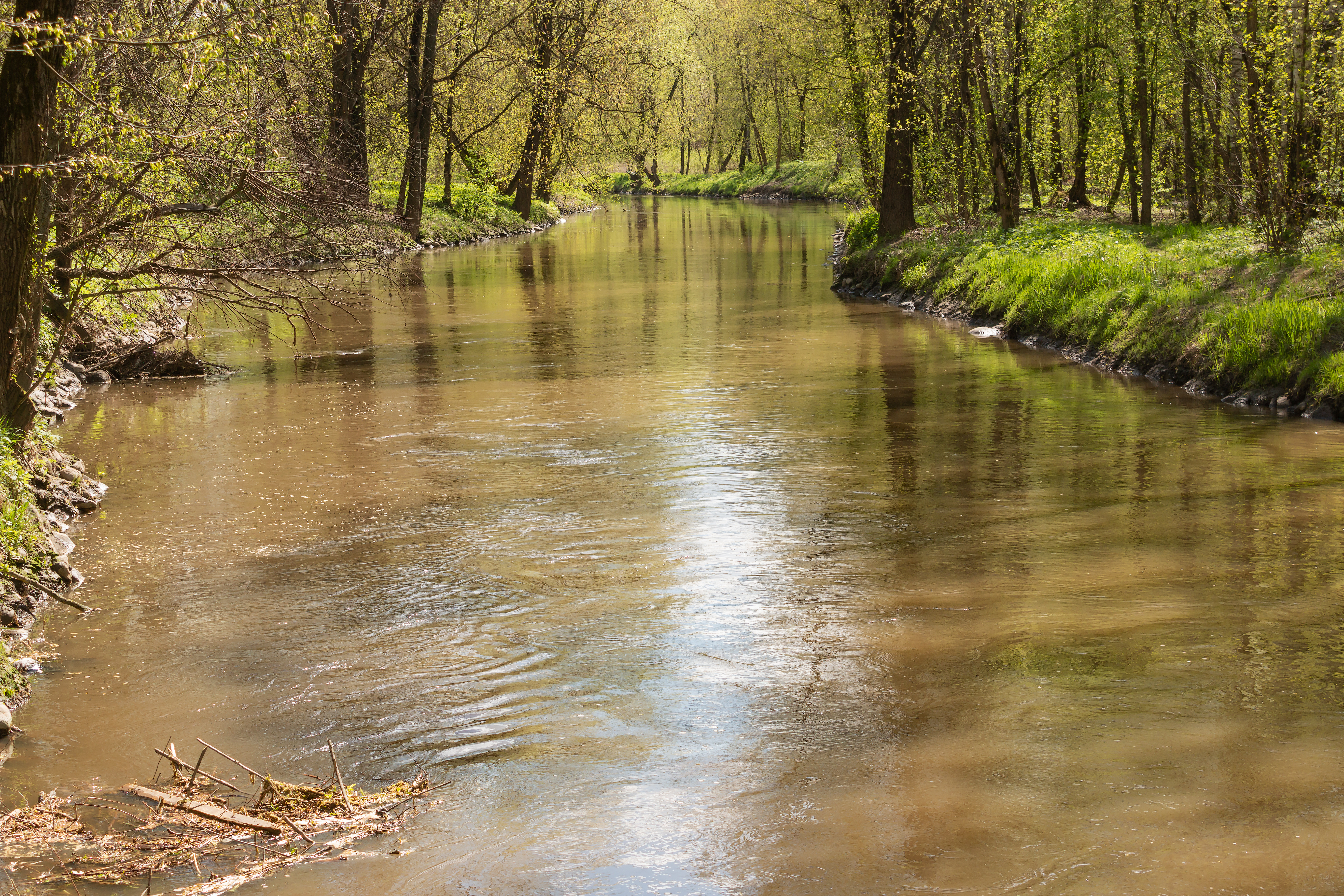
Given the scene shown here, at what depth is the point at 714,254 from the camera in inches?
1508

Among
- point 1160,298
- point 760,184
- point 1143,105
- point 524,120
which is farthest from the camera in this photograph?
point 760,184

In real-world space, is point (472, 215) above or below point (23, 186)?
above

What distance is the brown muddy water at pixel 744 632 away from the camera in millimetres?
5609

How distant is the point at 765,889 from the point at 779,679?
7.45ft

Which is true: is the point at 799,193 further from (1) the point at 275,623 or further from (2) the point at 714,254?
(1) the point at 275,623

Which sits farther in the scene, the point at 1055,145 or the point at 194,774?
the point at 1055,145

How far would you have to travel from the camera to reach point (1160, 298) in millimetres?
17734

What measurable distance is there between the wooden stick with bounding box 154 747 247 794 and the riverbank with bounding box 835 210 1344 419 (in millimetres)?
12679


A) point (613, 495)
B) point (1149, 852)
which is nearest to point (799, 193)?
point (613, 495)

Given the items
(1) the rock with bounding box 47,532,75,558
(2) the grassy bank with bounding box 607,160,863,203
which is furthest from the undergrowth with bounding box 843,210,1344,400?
(2) the grassy bank with bounding box 607,160,863,203

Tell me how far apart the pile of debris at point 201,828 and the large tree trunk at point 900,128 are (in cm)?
2360

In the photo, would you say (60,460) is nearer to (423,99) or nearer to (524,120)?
(423,99)

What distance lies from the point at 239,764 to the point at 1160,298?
50.8 ft

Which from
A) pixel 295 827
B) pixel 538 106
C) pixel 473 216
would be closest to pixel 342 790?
pixel 295 827
